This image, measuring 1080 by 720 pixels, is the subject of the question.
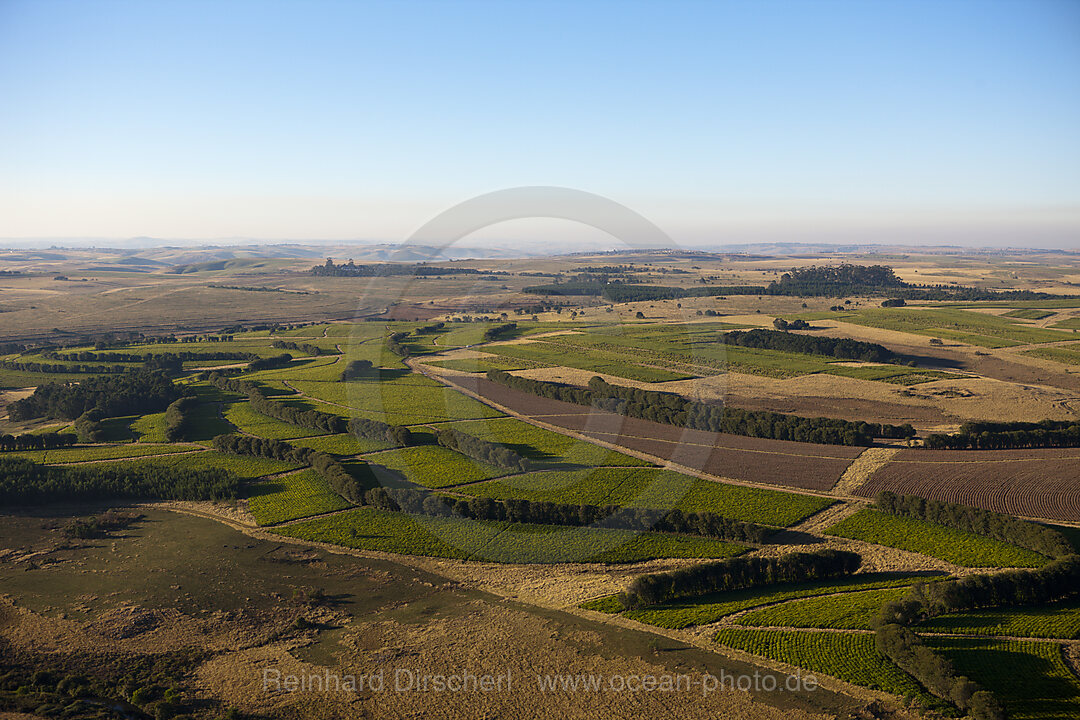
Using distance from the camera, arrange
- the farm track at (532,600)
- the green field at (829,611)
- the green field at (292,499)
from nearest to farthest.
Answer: the farm track at (532,600) → the green field at (829,611) → the green field at (292,499)

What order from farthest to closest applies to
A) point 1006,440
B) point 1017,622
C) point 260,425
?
point 260,425
point 1006,440
point 1017,622

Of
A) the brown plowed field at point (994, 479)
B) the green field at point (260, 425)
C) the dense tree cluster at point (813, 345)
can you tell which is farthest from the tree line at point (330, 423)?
the dense tree cluster at point (813, 345)

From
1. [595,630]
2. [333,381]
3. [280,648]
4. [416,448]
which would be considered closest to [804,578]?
[595,630]

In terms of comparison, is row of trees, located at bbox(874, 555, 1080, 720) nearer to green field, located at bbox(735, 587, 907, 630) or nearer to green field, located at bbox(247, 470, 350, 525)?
green field, located at bbox(735, 587, 907, 630)

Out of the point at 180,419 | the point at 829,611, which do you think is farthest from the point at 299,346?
the point at 829,611

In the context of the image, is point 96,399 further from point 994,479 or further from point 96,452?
point 994,479

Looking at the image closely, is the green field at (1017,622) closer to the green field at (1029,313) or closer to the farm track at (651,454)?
the farm track at (651,454)
